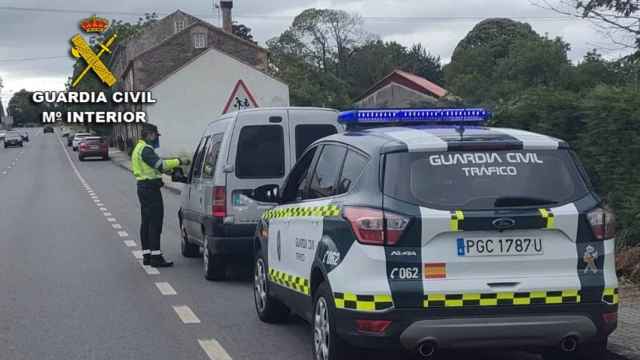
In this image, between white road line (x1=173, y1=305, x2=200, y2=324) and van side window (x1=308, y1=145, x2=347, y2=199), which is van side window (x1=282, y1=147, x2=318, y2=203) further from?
white road line (x1=173, y1=305, x2=200, y2=324)

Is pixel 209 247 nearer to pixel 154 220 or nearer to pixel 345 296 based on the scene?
pixel 154 220

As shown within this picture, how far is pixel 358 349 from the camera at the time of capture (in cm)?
651

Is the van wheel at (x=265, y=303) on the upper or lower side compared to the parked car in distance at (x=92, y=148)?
upper

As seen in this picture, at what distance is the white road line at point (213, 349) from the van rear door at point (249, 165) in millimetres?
3143

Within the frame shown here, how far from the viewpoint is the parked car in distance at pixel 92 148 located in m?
64.6

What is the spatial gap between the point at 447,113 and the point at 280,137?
415 centimetres

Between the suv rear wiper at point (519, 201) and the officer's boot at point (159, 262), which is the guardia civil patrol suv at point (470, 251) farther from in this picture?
the officer's boot at point (159, 262)

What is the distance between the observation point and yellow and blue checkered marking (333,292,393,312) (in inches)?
239

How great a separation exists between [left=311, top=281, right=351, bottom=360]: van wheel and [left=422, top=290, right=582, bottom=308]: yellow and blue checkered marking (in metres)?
0.69

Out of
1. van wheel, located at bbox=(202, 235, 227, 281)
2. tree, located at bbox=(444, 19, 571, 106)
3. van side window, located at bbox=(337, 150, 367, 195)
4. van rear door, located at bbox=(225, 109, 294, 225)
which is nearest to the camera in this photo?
van side window, located at bbox=(337, 150, 367, 195)

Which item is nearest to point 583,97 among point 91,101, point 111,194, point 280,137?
point 280,137

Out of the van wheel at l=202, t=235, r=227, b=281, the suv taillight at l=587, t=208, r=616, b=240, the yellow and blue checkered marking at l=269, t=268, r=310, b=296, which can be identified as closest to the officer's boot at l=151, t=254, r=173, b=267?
the van wheel at l=202, t=235, r=227, b=281

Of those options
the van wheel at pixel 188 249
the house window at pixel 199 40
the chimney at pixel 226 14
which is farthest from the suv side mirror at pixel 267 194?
the chimney at pixel 226 14

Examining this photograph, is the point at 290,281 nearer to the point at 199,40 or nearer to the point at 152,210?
the point at 152,210
